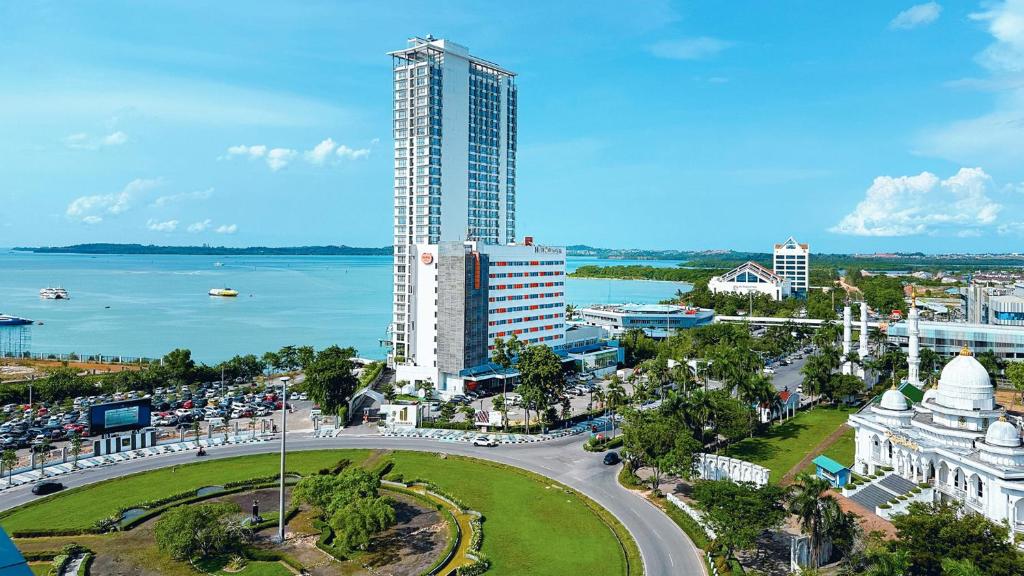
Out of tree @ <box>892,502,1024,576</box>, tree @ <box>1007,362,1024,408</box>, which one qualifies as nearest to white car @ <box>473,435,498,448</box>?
tree @ <box>892,502,1024,576</box>

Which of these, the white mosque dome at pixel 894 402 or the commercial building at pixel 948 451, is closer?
the commercial building at pixel 948 451

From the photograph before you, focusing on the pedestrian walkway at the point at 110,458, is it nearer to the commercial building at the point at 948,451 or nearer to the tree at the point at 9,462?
the tree at the point at 9,462

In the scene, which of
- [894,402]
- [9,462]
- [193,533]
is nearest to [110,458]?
[9,462]

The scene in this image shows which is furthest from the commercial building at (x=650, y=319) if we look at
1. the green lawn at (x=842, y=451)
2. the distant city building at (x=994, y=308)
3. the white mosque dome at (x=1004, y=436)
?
the white mosque dome at (x=1004, y=436)

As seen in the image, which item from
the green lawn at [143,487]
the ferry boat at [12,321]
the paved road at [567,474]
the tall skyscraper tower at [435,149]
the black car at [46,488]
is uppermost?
the tall skyscraper tower at [435,149]

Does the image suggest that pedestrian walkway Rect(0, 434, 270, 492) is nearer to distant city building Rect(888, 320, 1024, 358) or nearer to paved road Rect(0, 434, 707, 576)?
paved road Rect(0, 434, 707, 576)

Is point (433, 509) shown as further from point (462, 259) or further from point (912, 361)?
point (912, 361)

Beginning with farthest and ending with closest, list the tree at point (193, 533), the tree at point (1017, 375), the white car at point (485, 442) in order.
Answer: the tree at point (1017, 375), the white car at point (485, 442), the tree at point (193, 533)
